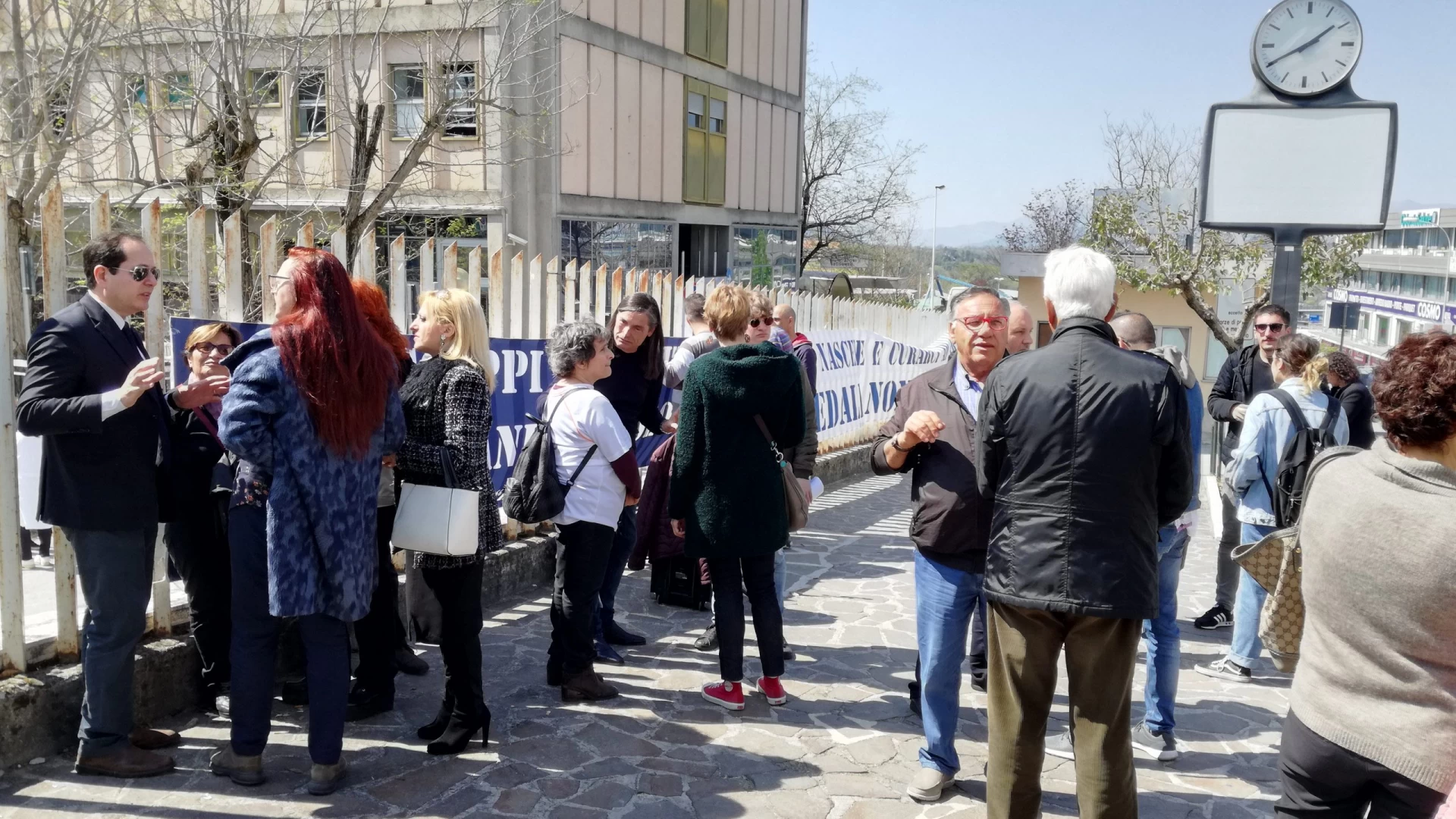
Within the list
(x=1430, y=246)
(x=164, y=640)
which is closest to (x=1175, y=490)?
(x=164, y=640)

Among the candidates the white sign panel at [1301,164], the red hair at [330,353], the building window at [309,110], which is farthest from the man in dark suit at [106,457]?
the building window at [309,110]

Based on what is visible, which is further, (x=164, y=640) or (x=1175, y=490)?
(x=164, y=640)

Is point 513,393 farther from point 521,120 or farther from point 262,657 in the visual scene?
point 521,120

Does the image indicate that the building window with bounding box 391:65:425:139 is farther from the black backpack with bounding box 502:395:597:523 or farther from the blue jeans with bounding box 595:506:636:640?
the black backpack with bounding box 502:395:597:523

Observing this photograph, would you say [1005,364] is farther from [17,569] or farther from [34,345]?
[17,569]

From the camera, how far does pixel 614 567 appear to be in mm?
5832

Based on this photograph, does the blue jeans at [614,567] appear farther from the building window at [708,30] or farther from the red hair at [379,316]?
the building window at [708,30]

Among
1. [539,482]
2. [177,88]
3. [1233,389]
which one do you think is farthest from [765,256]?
[539,482]

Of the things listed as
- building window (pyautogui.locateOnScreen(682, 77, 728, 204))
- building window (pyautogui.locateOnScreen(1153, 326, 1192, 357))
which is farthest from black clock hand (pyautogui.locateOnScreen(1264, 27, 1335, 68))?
building window (pyautogui.locateOnScreen(1153, 326, 1192, 357))

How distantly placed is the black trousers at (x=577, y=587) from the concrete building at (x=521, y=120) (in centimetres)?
823

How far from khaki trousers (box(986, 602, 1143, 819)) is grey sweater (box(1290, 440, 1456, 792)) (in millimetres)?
725

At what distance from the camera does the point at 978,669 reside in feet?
17.7

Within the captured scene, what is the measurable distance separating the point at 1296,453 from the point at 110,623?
206 inches

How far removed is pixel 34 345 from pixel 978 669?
430 centimetres
